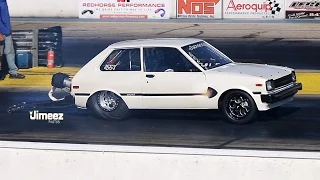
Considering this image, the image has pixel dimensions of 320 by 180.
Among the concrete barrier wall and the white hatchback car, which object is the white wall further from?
the concrete barrier wall

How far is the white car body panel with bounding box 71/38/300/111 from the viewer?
13969 mm

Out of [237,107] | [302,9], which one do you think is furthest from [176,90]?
[302,9]

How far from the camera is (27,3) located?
20.7 metres

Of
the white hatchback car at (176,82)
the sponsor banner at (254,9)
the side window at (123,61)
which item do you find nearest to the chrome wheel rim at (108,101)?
the white hatchback car at (176,82)

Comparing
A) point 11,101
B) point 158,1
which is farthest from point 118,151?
point 158,1

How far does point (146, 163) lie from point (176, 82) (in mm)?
3304

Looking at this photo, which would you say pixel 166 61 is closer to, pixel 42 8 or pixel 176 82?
pixel 176 82

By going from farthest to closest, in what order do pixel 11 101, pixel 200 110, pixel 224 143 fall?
pixel 11 101 → pixel 200 110 → pixel 224 143

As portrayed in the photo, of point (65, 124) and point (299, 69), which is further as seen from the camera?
point (299, 69)

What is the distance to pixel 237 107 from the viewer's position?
1413 centimetres

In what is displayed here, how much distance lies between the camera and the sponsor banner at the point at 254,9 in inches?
778

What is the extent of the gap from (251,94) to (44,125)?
3503mm

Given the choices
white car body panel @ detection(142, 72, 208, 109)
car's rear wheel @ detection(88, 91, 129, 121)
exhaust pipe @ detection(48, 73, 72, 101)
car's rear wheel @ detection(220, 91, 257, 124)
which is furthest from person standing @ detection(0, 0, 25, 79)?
car's rear wheel @ detection(220, 91, 257, 124)

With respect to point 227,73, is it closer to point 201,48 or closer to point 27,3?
point 201,48
